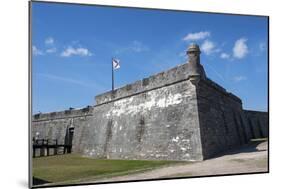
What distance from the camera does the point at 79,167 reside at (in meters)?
7.33

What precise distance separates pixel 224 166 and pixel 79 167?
2.52 m

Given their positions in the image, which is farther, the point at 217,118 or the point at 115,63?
the point at 217,118

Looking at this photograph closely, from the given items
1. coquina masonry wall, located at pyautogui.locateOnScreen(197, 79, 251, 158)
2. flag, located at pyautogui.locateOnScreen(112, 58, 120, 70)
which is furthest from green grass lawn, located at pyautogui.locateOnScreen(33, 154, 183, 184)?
flag, located at pyautogui.locateOnScreen(112, 58, 120, 70)

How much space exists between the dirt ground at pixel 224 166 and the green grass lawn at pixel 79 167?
0.50 ft

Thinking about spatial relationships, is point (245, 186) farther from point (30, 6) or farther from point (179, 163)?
point (30, 6)

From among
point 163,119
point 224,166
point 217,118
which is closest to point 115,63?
point 163,119

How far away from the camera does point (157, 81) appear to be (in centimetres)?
830

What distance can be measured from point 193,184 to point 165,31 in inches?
102

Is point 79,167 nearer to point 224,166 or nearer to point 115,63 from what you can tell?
point 115,63

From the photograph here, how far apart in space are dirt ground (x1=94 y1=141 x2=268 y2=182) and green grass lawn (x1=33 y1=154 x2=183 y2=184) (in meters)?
0.15

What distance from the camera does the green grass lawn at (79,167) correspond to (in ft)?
22.9

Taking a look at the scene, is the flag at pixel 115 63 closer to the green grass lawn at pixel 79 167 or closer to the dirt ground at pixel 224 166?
the green grass lawn at pixel 79 167

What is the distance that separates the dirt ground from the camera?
7.65 m

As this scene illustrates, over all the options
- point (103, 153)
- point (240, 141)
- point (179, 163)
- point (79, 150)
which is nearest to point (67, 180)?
point (79, 150)
